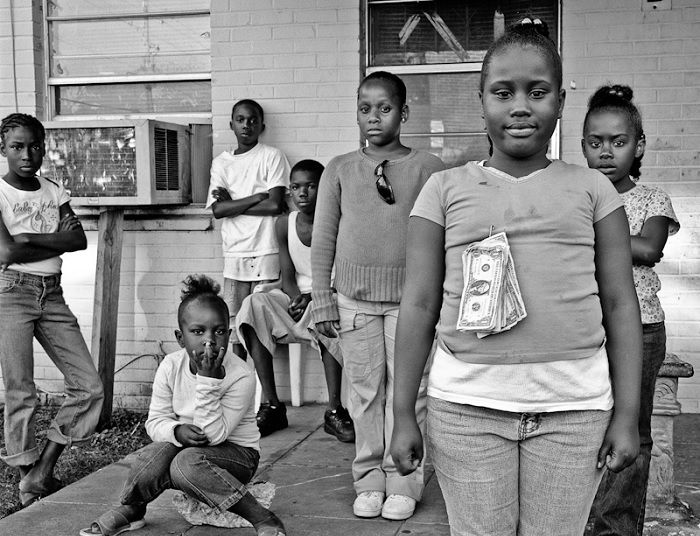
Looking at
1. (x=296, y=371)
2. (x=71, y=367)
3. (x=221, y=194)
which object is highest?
(x=221, y=194)

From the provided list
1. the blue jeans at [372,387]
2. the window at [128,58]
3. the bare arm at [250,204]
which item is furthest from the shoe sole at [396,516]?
the window at [128,58]

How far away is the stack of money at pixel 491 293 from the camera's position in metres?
2.16

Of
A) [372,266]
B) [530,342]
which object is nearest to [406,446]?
[530,342]

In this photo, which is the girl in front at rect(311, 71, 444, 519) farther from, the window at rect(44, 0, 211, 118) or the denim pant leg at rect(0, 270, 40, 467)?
the window at rect(44, 0, 211, 118)

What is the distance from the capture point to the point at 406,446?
2.31 metres

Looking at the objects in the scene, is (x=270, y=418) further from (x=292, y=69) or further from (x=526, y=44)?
(x=526, y=44)

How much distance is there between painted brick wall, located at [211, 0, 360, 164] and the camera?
6.09 meters

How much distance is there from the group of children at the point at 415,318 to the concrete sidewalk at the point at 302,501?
121 millimetres

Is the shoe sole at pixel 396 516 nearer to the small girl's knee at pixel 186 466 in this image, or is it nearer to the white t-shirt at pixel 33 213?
the small girl's knee at pixel 186 466

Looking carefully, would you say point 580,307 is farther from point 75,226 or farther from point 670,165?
point 670,165

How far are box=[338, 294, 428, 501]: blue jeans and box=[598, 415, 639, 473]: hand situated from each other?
1900 millimetres

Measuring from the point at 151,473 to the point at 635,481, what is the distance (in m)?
1.97

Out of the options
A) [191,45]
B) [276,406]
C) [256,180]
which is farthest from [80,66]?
[276,406]

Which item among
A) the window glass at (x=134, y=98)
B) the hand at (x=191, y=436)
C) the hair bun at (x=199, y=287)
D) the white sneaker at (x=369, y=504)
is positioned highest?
the window glass at (x=134, y=98)
